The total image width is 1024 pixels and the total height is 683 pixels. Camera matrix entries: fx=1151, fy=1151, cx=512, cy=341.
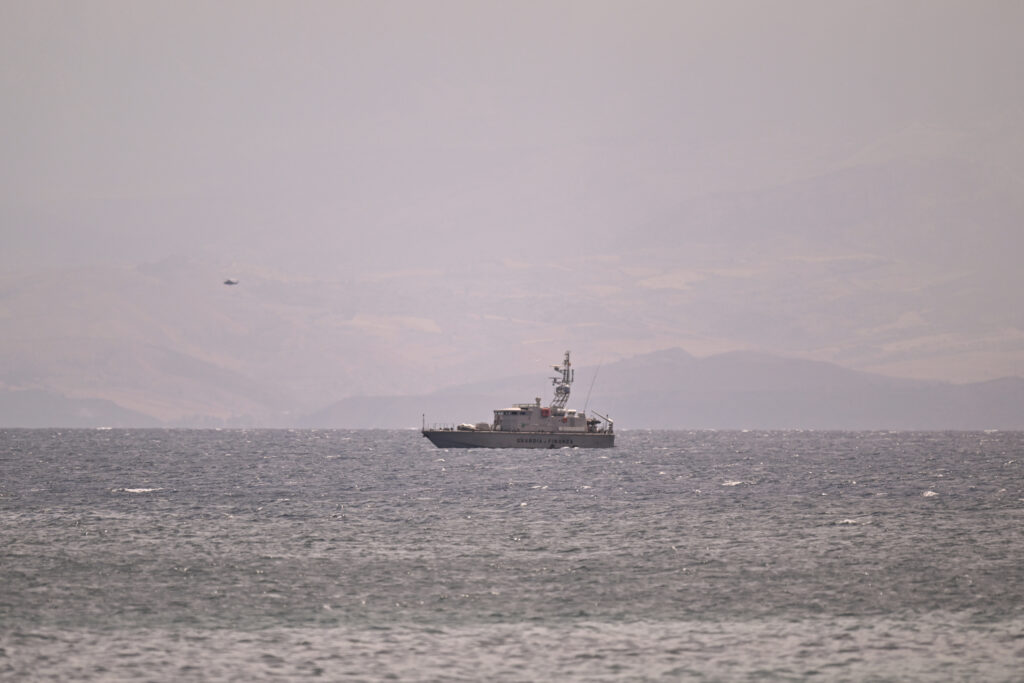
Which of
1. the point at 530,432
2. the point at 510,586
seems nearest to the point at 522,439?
the point at 530,432

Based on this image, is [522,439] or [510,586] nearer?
[510,586]

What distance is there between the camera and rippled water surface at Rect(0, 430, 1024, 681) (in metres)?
33.5

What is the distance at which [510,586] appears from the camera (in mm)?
45125

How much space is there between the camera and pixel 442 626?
38094 millimetres

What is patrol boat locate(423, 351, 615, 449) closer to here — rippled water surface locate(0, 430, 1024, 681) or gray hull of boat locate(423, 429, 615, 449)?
gray hull of boat locate(423, 429, 615, 449)

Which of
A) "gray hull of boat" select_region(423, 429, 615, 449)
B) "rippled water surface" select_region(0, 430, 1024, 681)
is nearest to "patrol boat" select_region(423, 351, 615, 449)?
"gray hull of boat" select_region(423, 429, 615, 449)

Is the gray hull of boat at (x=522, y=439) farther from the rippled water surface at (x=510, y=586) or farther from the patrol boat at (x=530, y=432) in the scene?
the rippled water surface at (x=510, y=586)

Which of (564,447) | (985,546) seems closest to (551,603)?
(985,546)

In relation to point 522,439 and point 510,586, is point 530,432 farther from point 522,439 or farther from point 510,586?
point 510,586

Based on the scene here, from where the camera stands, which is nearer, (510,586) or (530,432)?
(510,586)

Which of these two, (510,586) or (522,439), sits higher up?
(522,439)

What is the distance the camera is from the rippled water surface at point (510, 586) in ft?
110

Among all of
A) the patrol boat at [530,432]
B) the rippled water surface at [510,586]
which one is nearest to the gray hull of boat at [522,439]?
the patrol boat at [530,432]

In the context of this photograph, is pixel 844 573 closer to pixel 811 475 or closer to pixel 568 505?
pixel 568 505
